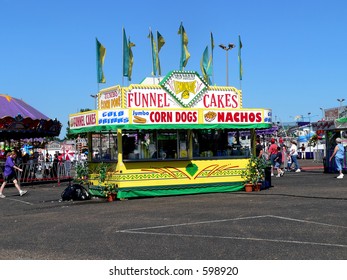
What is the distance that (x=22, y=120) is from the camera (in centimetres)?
2756

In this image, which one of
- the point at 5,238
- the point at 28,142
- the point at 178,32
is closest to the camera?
the point at 5,238

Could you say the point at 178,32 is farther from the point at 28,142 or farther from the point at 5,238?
the point at 28,142

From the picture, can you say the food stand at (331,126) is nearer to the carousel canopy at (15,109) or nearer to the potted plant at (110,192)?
the potted plant at (110,192)

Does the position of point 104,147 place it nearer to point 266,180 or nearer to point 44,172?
point 266,180

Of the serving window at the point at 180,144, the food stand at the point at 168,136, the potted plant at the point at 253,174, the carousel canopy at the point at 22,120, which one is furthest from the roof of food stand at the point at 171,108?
the carousel canopy at the point at 22,120

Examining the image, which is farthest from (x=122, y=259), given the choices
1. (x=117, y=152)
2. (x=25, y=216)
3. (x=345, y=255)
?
(x=117, y=152)

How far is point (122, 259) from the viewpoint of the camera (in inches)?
315

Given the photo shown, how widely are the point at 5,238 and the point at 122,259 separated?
11.0 feet

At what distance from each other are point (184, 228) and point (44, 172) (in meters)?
17.9

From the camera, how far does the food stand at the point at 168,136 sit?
17.2 m

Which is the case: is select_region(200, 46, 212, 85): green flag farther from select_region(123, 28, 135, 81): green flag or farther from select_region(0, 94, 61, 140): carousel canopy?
select_region(0, 94, 61, 140): carousel canopy

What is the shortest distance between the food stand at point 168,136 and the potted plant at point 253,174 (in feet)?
0.63

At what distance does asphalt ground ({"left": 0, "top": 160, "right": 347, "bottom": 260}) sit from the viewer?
8.39 m
